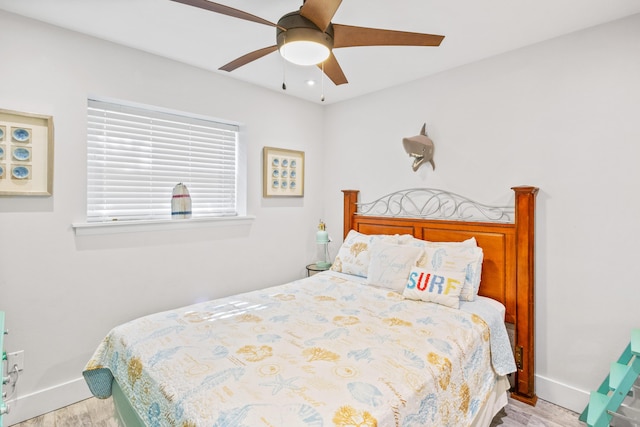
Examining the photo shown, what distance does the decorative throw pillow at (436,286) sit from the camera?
223 cm

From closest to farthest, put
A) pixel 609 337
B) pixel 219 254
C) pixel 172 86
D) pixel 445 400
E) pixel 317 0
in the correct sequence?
pixel 317 0
pixel 445 400
pixel 609 337
pixel 172 86
pixel 219 254

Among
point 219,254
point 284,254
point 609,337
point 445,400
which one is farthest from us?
point 284,254

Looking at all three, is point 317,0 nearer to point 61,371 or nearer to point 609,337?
point 609,337

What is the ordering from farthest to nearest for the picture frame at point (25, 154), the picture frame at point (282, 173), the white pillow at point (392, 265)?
the picture frame at point (282, 173), the white pillow at point (392, 265), the picture frame at point (25, 154)

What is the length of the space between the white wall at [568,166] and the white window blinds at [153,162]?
2136 millimetres

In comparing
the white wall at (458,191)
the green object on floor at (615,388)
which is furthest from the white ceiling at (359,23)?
the green object on floor at (615,388)

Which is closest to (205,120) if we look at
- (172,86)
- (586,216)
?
(172,86)

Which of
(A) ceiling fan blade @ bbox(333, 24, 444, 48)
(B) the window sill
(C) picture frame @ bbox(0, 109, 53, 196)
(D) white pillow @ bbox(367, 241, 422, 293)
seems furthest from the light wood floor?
(A) ceiling fan blade @ bbox(333, 24, 444, 48)

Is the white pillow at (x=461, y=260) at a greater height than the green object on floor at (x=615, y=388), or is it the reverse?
the white pillow at (x=461, y=260)

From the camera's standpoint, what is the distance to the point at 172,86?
274 centimetres

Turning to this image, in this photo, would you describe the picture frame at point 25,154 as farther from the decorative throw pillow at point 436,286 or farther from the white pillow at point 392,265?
Answer: the decorative throw pillow at point 436,286

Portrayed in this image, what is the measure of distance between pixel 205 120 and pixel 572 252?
126 inches

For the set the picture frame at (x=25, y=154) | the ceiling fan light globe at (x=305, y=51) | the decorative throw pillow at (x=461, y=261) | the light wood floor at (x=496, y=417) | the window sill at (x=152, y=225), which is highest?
the ceiling fan light globe at (x=305, y=51)

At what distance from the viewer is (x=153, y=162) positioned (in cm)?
282
